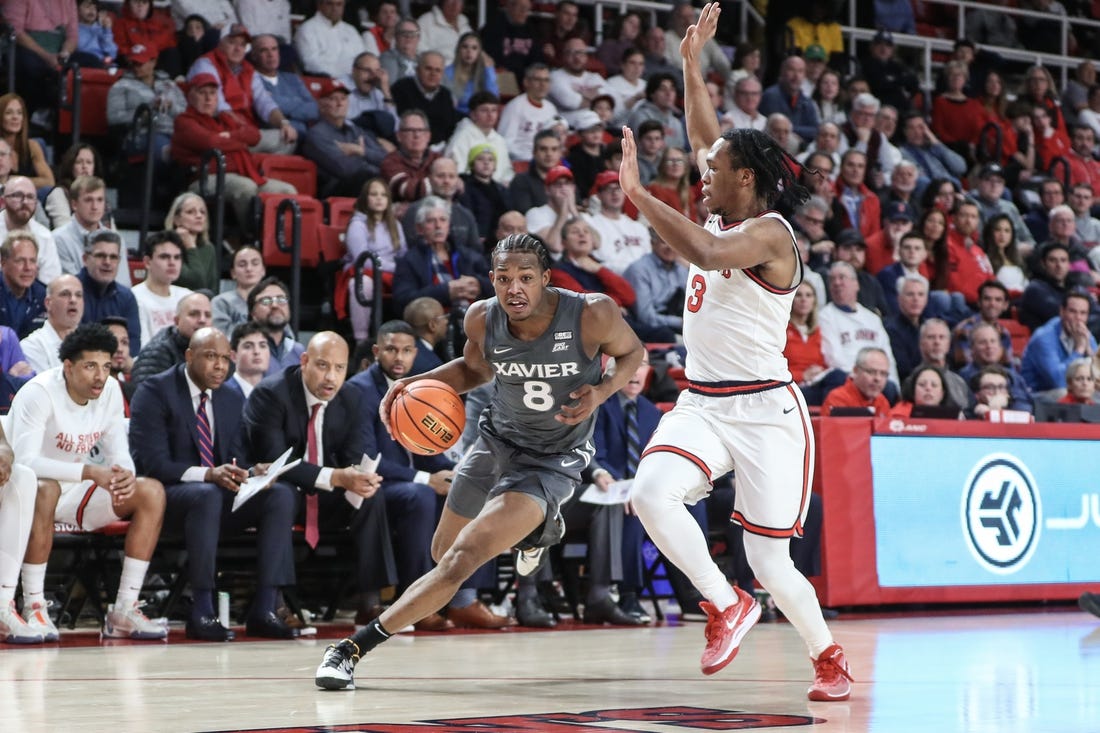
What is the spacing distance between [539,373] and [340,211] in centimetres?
622

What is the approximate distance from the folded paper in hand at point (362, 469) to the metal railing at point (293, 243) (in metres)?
2.40

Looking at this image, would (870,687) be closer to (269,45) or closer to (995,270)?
(269,45)

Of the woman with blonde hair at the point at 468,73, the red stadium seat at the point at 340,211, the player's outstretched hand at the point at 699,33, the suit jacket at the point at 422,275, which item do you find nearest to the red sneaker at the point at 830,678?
the player's outstretched hand at the point at 699,33

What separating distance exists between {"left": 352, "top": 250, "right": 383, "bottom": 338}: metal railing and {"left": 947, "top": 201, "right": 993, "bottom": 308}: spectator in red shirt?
5.87 metres

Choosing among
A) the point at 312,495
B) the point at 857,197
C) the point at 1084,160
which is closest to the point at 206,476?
the point at 312,495

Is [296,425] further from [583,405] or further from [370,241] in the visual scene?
[583,405]

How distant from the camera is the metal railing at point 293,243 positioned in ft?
34.7

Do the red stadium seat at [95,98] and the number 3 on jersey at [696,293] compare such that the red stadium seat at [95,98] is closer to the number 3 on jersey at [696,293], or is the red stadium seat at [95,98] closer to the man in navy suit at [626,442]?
the man in navy suit at [626,442]

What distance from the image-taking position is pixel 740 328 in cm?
546

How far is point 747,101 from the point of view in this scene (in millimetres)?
15016

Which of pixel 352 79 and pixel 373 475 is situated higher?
pixel 352 79

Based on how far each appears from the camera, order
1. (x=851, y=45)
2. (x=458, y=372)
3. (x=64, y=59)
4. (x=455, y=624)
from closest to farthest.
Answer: (x=458, y=372)
(x=455, y=624)
(x=64, y=59)
(x=851, y=45)

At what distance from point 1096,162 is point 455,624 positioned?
37.7ft

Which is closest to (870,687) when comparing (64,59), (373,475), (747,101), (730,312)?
(730,312)
